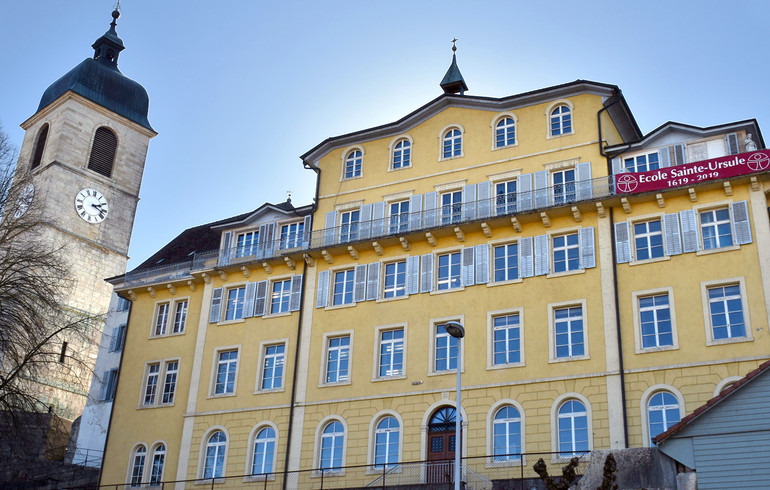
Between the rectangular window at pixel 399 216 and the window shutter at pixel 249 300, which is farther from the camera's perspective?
the window shutter at pixel 249 300

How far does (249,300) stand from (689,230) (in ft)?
59.9

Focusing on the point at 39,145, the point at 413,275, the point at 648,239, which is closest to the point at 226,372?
the point at 413,275

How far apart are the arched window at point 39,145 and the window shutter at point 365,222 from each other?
128 ft

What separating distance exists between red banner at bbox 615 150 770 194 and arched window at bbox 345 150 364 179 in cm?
1180

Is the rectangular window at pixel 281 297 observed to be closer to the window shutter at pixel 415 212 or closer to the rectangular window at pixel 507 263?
the window shutter at pixel 415 212

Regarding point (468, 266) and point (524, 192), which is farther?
point (524, 192)

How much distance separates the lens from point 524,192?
35.1 metres

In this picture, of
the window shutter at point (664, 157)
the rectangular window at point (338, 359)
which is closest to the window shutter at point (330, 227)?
the rectangular window at point (338, 359)

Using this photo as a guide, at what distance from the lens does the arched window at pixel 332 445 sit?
34438 mm

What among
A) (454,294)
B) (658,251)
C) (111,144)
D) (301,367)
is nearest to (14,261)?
(301,367)

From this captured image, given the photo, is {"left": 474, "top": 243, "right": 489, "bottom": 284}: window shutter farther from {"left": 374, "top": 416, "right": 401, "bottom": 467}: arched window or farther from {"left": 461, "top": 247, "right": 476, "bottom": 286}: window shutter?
{"left": 374, "top": 416, "right": 401, "bottom": 467}: arched window

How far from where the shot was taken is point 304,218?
40156mm

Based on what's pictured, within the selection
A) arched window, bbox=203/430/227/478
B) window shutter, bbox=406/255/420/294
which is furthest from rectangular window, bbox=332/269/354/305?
arched window, bbox=203/430/227/478

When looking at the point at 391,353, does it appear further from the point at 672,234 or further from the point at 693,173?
the point at 693,173
